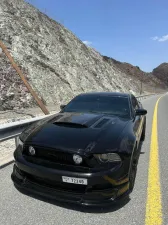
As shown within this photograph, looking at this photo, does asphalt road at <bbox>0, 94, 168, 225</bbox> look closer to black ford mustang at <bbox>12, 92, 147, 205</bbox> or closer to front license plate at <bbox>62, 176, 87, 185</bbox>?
black ford mustang at <bbox>12, 92, 147, 205</bbox>

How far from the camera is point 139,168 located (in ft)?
16.7

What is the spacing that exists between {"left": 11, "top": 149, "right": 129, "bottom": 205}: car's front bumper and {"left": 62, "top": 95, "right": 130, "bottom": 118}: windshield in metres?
1.96

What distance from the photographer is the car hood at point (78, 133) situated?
329 cm

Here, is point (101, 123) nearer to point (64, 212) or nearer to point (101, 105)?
point (101, 105)

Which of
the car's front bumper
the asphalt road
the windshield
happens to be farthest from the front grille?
the windshield

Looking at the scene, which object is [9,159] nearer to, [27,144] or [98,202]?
[27,144]

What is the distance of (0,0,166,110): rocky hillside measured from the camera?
54.7 feet

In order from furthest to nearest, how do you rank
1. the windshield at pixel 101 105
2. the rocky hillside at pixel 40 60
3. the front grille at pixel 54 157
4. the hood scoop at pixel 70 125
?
the rocky hillside at pixel 40 60 < the windshield at pixel 101 105 < the hood scoop at pixel 70 125 < the front grille at pixel 54 157

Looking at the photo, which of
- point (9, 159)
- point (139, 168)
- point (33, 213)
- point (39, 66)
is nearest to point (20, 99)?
point (39, 66)

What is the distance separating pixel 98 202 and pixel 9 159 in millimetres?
2967

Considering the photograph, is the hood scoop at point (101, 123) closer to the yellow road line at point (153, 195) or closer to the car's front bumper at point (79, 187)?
the car's front bumper at point (79, 187)

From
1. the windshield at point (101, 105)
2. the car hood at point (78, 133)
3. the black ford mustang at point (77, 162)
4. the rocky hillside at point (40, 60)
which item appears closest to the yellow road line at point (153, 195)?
the black ford mustang at point (77, 162)

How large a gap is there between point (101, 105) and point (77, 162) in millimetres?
2299

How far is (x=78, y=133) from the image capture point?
360 centimetres
